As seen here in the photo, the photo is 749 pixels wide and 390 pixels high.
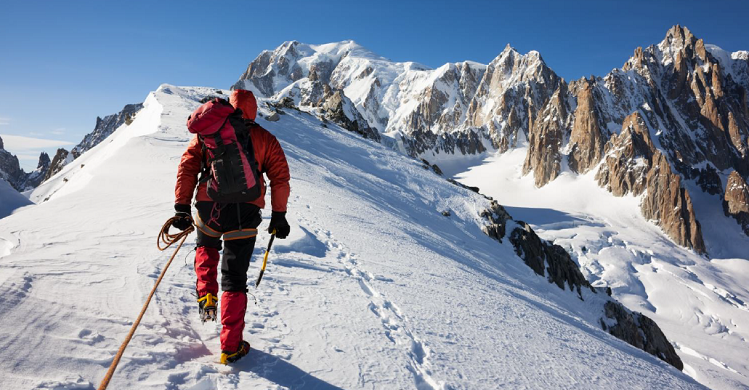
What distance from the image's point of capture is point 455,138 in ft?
553

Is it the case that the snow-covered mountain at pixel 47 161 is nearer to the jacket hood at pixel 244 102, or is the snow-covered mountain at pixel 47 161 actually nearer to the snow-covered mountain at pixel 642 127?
the jacket hood at pixel 244 102

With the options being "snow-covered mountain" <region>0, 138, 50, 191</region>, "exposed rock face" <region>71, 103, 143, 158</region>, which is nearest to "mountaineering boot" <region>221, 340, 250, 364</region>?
"snow-covered mountain" <region>0, 138, 50, 191</region>

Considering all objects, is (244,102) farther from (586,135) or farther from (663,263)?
(586,135)

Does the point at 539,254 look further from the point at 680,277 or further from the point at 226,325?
the point at 680,277

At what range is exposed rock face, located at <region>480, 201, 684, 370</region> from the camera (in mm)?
29234

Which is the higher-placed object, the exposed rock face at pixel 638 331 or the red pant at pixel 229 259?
the red pant at pixel 229 259

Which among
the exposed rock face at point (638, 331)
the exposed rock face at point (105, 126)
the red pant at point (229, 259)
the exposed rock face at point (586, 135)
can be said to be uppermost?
the exposed rock face at point (586, 135)

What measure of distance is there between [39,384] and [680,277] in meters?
94.6

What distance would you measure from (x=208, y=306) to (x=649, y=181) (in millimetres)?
121271

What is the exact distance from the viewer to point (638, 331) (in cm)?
3056

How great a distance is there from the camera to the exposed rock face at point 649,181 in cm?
9250

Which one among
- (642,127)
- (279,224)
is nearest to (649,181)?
(642,127)

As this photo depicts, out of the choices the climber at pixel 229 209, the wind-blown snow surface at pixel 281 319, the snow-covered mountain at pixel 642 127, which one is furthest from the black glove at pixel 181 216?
the snow-covered mountain at pixel 642 127

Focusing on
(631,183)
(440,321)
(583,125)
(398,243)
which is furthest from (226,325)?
(583,125)
